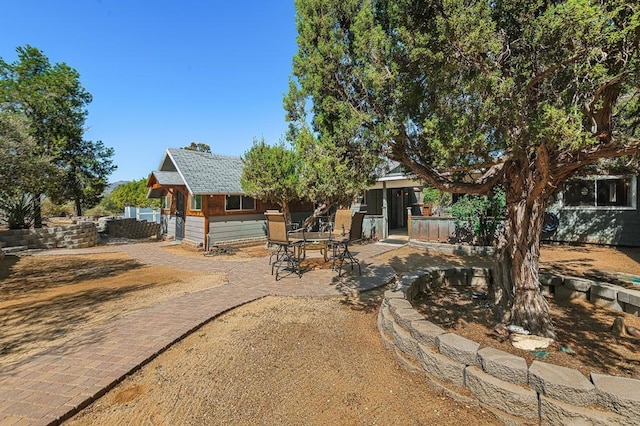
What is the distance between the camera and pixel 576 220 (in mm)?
12031

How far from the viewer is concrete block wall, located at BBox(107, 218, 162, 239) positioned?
59.6 ft

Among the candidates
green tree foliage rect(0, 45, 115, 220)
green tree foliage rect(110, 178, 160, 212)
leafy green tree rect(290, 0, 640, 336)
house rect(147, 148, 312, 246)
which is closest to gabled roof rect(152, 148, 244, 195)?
house rect(147, 148, 312, 246)

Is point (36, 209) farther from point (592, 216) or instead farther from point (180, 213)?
point (592, 216)

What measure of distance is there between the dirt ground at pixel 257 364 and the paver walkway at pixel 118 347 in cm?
18

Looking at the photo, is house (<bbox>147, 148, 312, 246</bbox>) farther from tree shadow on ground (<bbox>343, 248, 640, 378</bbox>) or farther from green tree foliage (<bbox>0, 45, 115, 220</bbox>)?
tree shadow on ground (<bbox>343, 248, 640, 378</bbox>)

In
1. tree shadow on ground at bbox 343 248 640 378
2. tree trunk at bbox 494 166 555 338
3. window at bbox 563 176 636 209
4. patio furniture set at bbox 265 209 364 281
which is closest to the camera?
tree shadow on ground at bbox 343 248 640 378

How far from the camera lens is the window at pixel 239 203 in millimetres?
13625

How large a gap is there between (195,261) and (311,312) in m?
6.78

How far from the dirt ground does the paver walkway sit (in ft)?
0.61

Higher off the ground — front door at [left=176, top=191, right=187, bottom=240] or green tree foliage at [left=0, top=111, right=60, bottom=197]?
green tree foliage at [left=0, top=111, right=60, bottom=197]

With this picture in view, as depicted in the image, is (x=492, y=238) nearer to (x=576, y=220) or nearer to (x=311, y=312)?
(x=576, y=220)

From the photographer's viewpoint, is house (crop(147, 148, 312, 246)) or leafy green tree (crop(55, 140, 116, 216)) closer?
house (crop(147, 148, 312, 246))

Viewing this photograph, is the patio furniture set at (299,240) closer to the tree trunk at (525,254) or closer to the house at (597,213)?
the tree trunk at (525,254)

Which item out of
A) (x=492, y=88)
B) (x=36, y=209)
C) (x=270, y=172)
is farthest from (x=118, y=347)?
(x=36, y=209)
